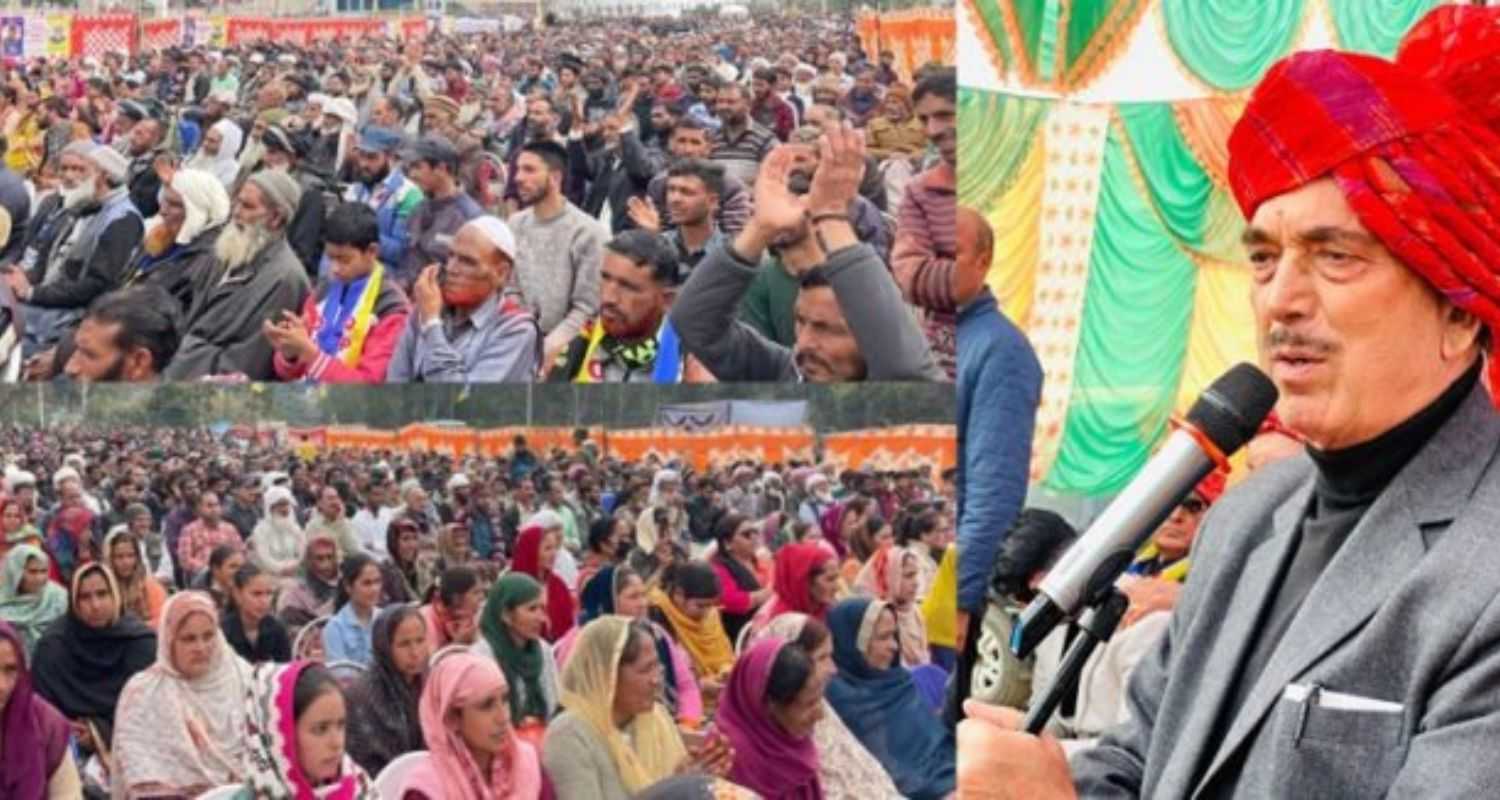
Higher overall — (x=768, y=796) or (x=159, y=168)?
(x=159, y=168)

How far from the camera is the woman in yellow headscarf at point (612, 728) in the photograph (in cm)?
458

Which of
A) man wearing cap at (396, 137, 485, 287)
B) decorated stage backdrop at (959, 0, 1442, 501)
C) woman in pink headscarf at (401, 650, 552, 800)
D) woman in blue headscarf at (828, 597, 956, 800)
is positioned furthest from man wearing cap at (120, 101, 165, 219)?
decorated stage backdrop at (959, 0, 1442, 501)

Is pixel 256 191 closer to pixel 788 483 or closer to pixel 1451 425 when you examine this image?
pixel 788 483

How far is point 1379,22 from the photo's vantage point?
3.96 meters

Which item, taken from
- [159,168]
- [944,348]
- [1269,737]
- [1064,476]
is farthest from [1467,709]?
[159,168]

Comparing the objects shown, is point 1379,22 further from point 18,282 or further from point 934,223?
point 18,282

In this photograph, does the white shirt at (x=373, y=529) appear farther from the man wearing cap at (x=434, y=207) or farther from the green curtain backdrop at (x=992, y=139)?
the green curtain backdrop at (x=992, y=139)

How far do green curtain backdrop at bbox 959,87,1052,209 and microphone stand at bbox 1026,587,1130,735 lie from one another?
274 cm

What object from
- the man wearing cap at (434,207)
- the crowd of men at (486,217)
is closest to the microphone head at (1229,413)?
the crowd of men at (486,217)

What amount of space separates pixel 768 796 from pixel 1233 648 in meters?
3.05

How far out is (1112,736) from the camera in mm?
1688

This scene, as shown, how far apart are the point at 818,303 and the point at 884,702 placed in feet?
2.20

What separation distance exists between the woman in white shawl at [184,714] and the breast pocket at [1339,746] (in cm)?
324

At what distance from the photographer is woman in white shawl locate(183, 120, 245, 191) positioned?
4.81 metres
